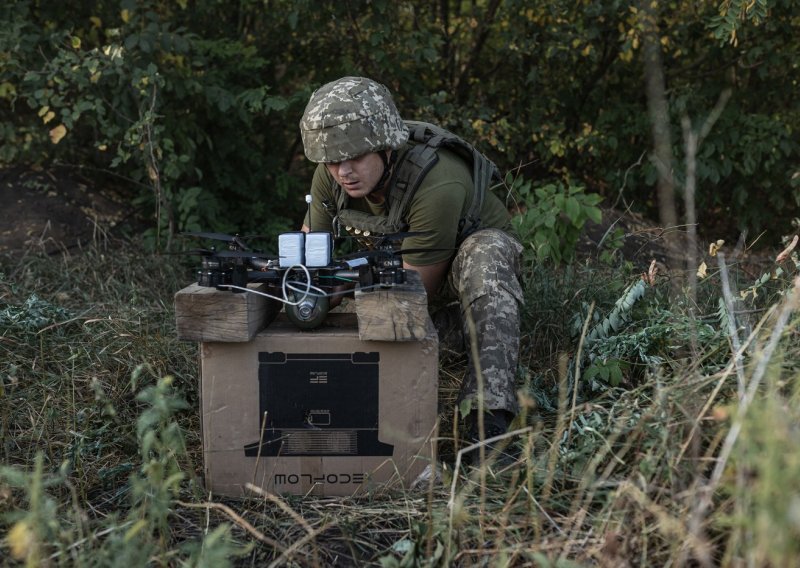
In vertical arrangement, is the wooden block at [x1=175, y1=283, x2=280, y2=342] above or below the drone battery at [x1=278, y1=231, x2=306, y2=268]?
below

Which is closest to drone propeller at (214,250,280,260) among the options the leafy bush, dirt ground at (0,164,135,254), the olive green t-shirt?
the olive green t-shirt

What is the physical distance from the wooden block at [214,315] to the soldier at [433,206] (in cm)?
80

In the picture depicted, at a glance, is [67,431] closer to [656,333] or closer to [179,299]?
[179,299]

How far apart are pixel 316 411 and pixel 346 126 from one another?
110cm

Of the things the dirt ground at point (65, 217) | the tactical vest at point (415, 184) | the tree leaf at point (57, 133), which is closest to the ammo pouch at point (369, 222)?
the tactical vest at point (415, 184)

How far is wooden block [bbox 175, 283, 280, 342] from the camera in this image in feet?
9.15

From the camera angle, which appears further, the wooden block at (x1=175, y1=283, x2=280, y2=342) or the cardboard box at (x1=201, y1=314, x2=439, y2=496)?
the cardboard box at (x1=201, y1=314, x2=439, y2=496)

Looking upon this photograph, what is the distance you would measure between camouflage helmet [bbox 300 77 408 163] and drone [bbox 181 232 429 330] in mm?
596

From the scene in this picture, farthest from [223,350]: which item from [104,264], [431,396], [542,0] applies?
[542,0]

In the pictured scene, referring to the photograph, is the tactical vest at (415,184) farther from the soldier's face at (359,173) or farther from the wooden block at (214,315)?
the wooden block at (214,315)

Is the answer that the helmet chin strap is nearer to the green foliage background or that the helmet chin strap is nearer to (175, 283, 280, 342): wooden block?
(175, 283, 280, 342): wooden block

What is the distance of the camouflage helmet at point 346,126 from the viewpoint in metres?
3.37

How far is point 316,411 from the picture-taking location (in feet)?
9.64

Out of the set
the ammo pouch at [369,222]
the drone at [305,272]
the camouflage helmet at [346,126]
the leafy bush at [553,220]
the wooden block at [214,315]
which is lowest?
the wooden block at [214,315]
